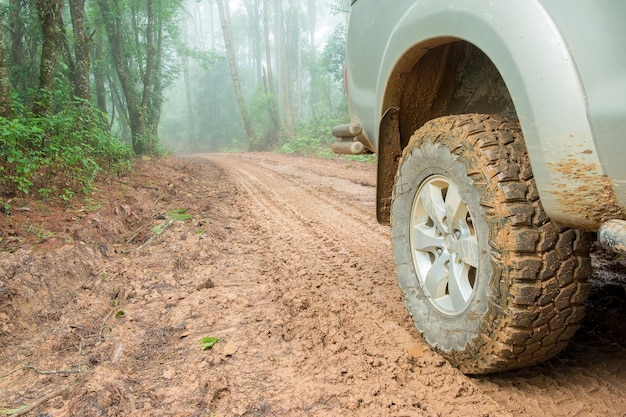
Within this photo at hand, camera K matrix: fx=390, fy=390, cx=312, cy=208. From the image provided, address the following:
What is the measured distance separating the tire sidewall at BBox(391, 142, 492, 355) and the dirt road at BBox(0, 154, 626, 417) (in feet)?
0.64

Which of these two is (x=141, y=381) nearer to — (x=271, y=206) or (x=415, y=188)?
(x=415, y=188)

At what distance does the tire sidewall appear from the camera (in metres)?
1.55

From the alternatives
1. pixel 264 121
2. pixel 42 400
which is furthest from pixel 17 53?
pixel 264 121

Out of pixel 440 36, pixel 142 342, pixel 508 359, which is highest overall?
pixel 440 36

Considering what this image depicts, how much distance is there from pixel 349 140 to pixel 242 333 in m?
1.69

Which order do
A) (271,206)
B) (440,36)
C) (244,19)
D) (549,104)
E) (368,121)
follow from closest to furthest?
(549,104) → (440,36) → (368,121) → (271,206) → (244,19)

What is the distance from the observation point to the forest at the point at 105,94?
18.1ft

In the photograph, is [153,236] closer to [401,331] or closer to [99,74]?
[401,331]

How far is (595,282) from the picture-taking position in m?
2.41

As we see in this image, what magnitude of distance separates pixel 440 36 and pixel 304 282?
1981mm

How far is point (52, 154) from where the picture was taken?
5.73 m

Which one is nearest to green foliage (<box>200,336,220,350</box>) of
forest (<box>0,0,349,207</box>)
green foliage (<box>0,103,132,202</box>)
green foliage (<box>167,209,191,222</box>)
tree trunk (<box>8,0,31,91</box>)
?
green foliage (<box>167,209,191,222</box>)

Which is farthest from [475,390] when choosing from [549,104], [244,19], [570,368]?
[244,19]

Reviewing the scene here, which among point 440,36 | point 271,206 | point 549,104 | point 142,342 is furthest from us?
point 271,206
